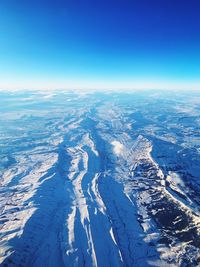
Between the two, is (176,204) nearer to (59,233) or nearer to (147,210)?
(147,210)

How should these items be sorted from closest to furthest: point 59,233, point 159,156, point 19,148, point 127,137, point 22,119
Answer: point 59,233
point 159,156
point 19,148
point 127,137
point 22,119

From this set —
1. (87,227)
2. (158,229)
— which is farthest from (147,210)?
(87,227)

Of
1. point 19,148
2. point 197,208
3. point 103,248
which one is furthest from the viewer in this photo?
point 19,148

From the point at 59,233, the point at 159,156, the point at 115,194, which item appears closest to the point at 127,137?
the point at 159,156

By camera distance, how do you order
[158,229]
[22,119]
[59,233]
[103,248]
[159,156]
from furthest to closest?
[22,119], [159,156], [158,229], [59,233], [103,248]

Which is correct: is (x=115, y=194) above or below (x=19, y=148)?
above

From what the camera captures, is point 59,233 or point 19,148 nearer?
point 59,233

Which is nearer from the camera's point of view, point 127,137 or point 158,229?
point 158,229

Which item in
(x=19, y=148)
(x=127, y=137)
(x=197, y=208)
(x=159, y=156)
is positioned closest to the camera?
(x=197, y=208)

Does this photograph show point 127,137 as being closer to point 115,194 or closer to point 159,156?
point 159,156
